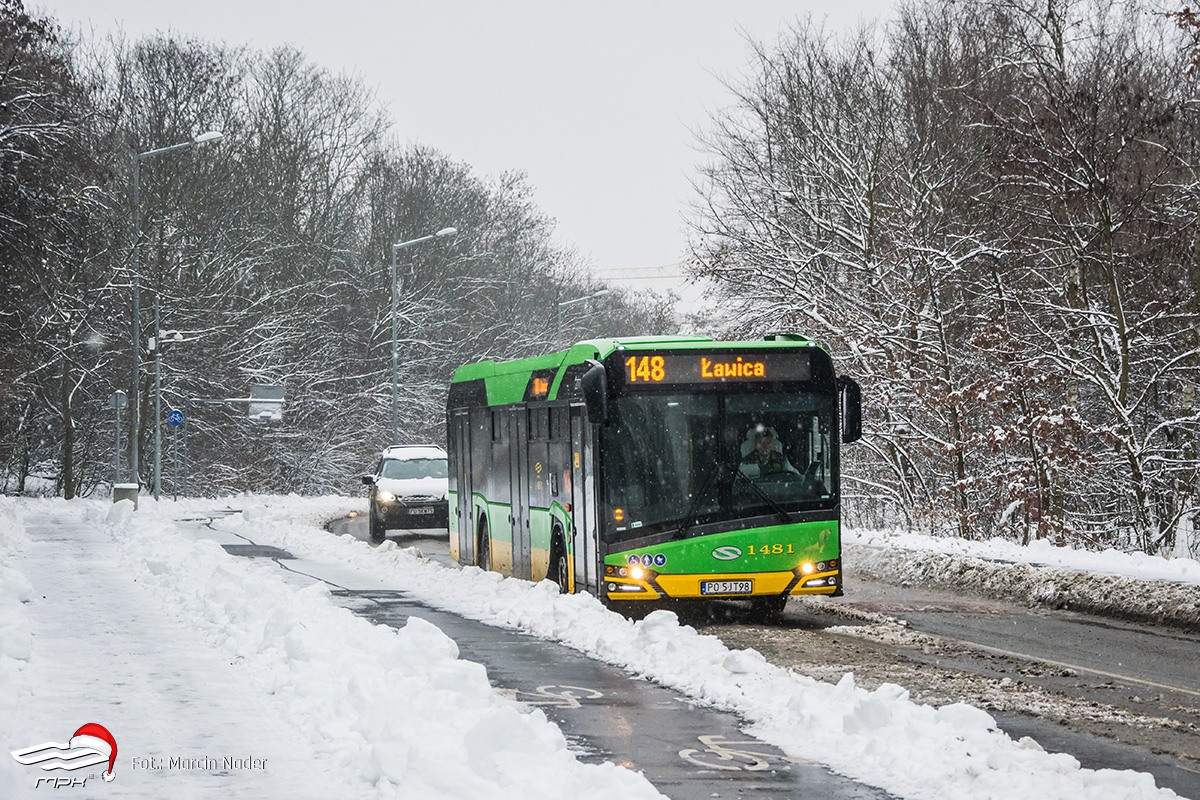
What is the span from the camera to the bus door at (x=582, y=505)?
53.5ft

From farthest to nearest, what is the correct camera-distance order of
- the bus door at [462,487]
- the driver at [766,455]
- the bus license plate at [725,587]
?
the bus door at [462,487], the driver at [766,455], the bus license plate at [725,587]

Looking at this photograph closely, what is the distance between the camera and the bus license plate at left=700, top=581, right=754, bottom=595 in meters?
15.8

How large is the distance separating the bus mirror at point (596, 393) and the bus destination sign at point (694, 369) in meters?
0.33

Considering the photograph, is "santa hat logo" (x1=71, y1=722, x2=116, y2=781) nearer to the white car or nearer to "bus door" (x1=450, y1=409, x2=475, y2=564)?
"bus door" (x1=450, y1=409, x2=475, y2=564)

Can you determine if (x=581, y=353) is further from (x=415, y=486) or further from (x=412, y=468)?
(x=412, y=468)

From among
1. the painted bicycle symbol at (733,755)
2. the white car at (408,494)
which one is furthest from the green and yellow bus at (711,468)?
the white car at (408,494)

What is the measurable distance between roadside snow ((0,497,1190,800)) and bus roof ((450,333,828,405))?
2488 millimetres

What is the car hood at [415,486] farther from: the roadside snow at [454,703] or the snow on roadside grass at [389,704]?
the snow on roadside grass at [389,704]

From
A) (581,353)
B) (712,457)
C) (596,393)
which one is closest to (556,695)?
(596,393)

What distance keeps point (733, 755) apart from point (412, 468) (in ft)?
89.3

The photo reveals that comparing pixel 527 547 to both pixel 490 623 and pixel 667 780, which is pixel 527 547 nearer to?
pixel 490 623

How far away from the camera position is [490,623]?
16.2 meters

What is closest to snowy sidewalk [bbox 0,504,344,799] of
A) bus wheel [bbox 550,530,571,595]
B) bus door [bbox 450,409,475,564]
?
bus wheel [bbox 550,530,571,595]

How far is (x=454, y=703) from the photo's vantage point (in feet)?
29.7
